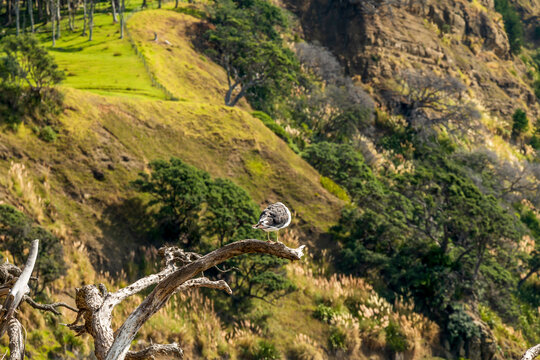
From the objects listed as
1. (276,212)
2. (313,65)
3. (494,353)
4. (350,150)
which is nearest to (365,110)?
(313,65)

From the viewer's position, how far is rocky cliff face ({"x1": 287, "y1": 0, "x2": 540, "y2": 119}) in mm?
56094

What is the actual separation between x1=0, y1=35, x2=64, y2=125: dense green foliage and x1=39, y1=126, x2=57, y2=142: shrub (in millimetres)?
538

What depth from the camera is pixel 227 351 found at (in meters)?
15.3

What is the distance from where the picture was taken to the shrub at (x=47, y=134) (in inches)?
734

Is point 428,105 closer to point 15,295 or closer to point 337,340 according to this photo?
point 337,340

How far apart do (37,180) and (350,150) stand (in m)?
19.1

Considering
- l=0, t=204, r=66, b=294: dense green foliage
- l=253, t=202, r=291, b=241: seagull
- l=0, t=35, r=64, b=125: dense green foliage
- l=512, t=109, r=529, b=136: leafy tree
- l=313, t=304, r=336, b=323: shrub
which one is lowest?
l=512, t=109, r=529, b=136: leafy tree

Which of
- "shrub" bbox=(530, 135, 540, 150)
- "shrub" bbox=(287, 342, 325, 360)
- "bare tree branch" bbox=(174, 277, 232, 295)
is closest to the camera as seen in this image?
"bare tree branch" bbox=(174, 277, 232, 295)

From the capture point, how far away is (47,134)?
18.7m

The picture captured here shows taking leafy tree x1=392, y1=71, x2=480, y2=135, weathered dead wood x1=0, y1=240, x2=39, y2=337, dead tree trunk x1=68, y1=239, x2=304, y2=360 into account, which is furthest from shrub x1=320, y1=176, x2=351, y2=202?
leafy tree x1=392, y1=71, x2=480, y2=135

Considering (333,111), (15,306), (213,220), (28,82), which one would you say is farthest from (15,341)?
(333,111)

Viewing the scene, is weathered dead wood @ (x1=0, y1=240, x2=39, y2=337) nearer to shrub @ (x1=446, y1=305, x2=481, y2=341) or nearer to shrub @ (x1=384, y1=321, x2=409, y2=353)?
shrub @ (x1=384, y1=321, x2=409, y2=353)

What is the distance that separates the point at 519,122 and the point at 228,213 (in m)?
52.2

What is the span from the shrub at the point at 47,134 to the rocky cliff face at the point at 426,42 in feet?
135
